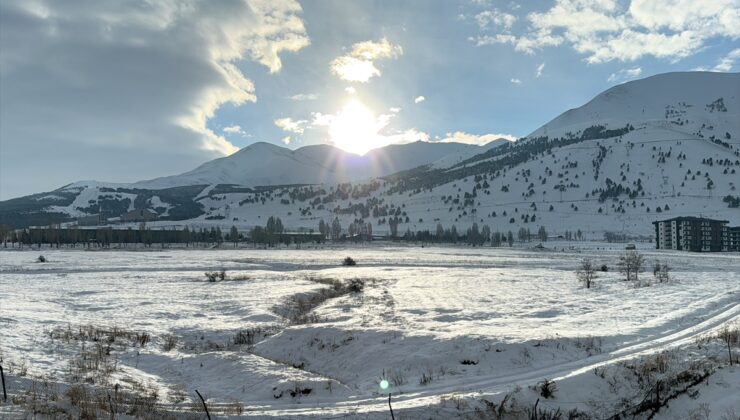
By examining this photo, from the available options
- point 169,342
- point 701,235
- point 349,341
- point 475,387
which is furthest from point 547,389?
point 701,235

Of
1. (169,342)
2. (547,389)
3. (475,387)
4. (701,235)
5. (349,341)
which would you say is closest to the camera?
(547,389)

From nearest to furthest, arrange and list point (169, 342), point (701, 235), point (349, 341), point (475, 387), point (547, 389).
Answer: point (547, 389) < point (475, 387) < point (349, 341) < point (169, 342) < point (701, 235)

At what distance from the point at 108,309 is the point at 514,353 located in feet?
95.6

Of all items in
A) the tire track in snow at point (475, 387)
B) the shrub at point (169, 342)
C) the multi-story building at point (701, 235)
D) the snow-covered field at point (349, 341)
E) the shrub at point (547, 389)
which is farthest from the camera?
the multi-story building at point (701, 235)

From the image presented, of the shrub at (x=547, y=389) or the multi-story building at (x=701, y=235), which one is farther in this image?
the multi-story building at (x=701, y=235)

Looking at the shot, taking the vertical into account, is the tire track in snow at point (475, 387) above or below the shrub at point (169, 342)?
above

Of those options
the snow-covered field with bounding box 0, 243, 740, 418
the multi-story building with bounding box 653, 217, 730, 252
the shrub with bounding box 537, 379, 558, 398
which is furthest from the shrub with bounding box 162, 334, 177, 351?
the multi-story building with bounding box 653, 217, 730, 252

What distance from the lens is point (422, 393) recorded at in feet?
49.3

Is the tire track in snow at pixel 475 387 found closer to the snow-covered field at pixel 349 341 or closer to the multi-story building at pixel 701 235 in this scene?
the snow-covered field at pixel 349 341

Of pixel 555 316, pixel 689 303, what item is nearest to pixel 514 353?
pixel 555 316

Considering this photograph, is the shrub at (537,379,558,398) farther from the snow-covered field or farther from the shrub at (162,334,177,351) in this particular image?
the shrub at (162,334,177,351)

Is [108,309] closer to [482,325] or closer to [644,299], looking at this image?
[482,325]

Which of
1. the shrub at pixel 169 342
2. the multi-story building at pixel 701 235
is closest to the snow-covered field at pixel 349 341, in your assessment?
the shrub at pixel 169 342

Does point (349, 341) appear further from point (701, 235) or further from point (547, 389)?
point (701, 235)
